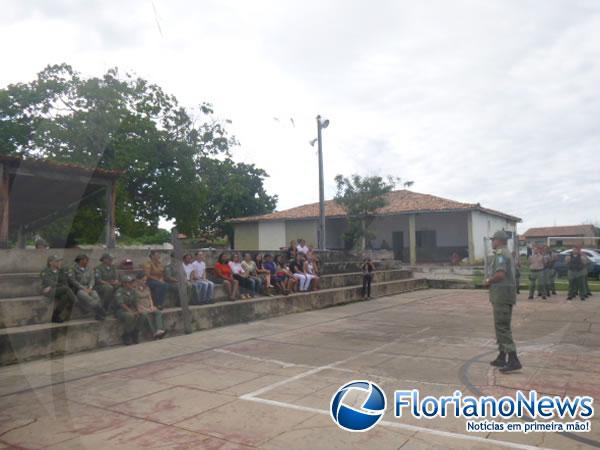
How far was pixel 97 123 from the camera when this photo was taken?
20.8 meters

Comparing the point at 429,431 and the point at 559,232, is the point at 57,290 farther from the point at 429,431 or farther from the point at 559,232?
the point at 559,232

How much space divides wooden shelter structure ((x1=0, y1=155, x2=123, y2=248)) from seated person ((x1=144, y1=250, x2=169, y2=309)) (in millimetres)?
2793

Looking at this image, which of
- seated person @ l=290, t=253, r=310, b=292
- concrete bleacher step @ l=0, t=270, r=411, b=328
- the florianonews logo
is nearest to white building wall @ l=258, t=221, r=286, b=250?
seated person @ l=290, t=253, r=310, b=292

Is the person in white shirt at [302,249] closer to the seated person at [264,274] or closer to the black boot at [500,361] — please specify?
the seated person at [264,274]

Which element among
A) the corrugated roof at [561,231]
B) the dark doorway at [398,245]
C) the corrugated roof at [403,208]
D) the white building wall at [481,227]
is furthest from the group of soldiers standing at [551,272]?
the corrugated roof at [561,231]

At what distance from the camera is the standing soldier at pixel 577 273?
14648mm

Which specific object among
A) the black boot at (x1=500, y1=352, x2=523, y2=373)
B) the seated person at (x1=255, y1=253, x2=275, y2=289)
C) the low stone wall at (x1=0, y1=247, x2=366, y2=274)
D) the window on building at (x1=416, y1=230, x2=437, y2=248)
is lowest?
the black boot at (x1=500, y1=352, x2=523, y2=373)

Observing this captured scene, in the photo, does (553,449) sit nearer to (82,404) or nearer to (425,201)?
(82,404)

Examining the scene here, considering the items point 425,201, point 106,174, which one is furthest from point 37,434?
point 425,201

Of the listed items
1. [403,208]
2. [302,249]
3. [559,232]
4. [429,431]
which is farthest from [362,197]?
[559,232]

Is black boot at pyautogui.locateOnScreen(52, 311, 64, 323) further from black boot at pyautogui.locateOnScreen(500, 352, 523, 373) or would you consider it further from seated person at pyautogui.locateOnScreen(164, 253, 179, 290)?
black boot at pyautogui.locateOnScreen(500, 352, 523, 373)

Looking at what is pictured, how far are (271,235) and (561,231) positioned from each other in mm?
46139

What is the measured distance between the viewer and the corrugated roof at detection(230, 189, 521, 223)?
29089 millimetres

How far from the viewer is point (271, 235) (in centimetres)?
3491
